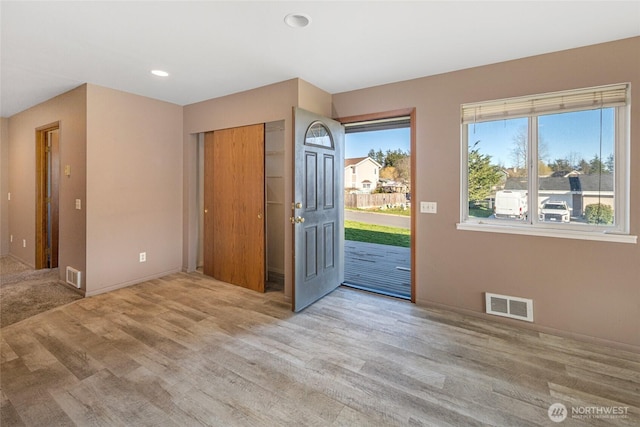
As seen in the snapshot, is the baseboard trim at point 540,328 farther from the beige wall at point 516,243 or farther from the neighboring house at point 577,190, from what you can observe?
the neighboring house at point 577,190

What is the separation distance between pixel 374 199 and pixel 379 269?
3.18 m

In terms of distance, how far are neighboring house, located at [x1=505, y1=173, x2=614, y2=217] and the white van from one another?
114 millimetres

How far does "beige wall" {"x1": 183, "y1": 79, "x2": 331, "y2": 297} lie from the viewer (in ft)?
10.8

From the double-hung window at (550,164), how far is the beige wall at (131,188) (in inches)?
150

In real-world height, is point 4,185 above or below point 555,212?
above

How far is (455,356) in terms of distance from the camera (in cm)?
227

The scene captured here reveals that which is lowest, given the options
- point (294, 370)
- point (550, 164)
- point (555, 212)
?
point (294, 370)

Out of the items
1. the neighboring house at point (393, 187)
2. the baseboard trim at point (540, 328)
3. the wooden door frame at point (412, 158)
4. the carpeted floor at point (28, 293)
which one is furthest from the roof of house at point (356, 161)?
the carpeted floor at point (28, 293)

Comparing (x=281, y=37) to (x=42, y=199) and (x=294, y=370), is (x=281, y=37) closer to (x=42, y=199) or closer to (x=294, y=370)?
(x=294, y=370)

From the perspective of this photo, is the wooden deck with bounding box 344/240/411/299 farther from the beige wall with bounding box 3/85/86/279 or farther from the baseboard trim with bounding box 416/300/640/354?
the beige wall with bounding box 3/85/86/279

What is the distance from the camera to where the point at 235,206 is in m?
3.84

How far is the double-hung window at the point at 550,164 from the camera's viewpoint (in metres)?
2.43

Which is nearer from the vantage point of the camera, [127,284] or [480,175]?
[480,175]

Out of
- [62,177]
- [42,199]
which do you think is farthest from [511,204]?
[42,199]
